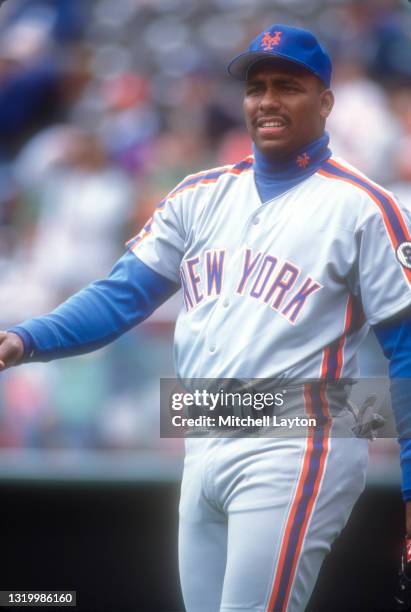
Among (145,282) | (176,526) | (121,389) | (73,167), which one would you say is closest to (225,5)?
(73,167)

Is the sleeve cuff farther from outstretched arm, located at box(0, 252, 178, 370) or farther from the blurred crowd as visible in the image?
the blurred crowd

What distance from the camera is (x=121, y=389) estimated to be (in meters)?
3.61

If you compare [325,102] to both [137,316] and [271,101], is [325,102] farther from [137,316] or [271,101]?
[137,316]

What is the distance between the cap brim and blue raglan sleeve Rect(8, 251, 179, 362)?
1.45 ft

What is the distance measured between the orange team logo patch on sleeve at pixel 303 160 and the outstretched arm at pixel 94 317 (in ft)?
1.25

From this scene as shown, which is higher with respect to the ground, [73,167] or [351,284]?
[73,167]

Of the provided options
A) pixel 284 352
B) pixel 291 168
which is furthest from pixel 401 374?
pixel 291 168

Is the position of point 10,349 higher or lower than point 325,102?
lower

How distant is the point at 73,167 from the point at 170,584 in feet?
6.00

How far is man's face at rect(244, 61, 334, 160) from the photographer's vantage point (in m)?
2.12

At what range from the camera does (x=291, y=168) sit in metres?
2.16

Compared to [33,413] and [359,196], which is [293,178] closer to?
[359,196]

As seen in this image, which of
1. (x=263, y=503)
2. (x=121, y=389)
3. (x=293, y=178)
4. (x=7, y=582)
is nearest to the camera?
(x=263, y=503)

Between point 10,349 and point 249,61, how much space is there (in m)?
0.74
